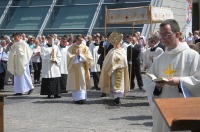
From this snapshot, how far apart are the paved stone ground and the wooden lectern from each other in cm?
490

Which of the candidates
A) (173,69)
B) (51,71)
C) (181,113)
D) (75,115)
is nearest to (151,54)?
(75,115)

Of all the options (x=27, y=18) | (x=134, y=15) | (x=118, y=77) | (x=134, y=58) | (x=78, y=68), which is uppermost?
(x=27, y=18)

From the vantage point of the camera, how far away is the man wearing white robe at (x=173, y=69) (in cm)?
412

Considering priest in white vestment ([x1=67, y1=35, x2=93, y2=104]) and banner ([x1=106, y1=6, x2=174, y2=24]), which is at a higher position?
banner ([x1=106, y1=6, x2=174, y2=24])

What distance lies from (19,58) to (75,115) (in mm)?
4491

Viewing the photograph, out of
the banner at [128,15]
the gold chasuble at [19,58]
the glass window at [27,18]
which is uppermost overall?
the glass window at [27,18]

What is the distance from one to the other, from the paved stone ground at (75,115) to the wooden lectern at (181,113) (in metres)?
4.90

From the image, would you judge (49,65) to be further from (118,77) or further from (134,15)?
(134,15)

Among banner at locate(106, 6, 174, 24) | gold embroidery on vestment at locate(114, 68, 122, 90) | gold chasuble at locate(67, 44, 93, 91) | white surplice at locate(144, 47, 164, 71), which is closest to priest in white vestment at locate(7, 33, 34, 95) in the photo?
gold chasuble at locate(67, 44, 93, 91)

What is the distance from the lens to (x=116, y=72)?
37.0 feet

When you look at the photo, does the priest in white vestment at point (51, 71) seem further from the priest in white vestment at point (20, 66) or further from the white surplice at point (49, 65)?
the priest in white vestment at point (20, 66)

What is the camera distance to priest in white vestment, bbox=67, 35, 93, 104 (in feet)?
38.0

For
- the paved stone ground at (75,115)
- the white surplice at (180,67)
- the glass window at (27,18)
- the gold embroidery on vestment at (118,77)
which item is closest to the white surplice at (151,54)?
the gold embroidery on vestment at (118,77)

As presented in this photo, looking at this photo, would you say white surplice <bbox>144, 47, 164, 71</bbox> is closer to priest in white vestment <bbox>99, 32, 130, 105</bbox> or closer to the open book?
priest in white vestment <bbox>99, 32, 130, 105</bbox>
